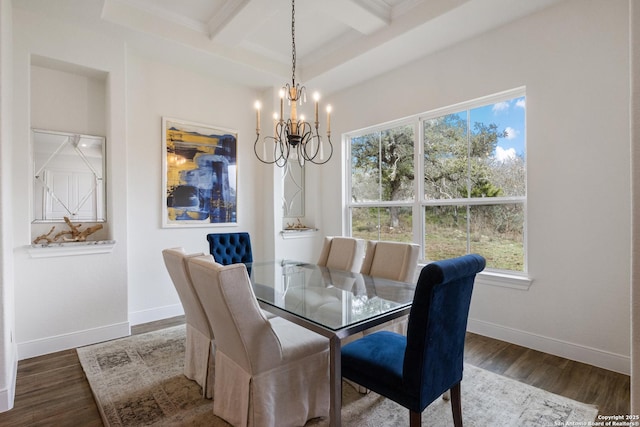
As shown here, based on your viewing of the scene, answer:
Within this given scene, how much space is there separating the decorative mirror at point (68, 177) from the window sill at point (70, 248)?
37cm

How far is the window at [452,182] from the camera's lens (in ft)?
10.6

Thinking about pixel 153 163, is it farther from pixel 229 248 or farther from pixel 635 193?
Result: pixel 635 193

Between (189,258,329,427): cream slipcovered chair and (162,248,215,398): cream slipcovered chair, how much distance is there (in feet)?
0.72

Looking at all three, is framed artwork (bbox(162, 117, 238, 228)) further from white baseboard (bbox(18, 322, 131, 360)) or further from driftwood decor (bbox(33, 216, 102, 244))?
white baseboard (bbox(18, 322, 131, 360))

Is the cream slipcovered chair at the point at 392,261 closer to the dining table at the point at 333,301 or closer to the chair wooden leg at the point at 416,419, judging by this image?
the dining table at the point at 333,301

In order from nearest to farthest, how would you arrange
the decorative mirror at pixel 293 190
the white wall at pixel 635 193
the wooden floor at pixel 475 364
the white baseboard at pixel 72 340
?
the white wall at pixel 635 193, the wooden floor at pixel 475 364, the white baseboard at pixel 72 340, the decorative mirror at pixel 293 190

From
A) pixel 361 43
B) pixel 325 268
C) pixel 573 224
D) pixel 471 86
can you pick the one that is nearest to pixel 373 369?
pixel 325 268

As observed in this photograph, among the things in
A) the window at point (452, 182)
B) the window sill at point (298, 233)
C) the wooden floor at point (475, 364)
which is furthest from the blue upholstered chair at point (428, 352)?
the window sill at point (298, 233)

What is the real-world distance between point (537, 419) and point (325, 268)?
184cm

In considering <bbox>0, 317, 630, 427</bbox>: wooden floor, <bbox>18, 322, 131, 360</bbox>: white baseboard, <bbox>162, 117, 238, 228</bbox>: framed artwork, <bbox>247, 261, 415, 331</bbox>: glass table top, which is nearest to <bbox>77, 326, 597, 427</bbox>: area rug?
<bbox>0, 317, 630, 427</bbox>: wooden floor

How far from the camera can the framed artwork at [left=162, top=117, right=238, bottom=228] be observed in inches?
158

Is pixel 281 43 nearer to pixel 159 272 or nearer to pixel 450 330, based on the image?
pixel 159 272

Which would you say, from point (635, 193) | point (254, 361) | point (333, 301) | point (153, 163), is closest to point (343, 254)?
point (333, 301)

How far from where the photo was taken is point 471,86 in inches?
134
